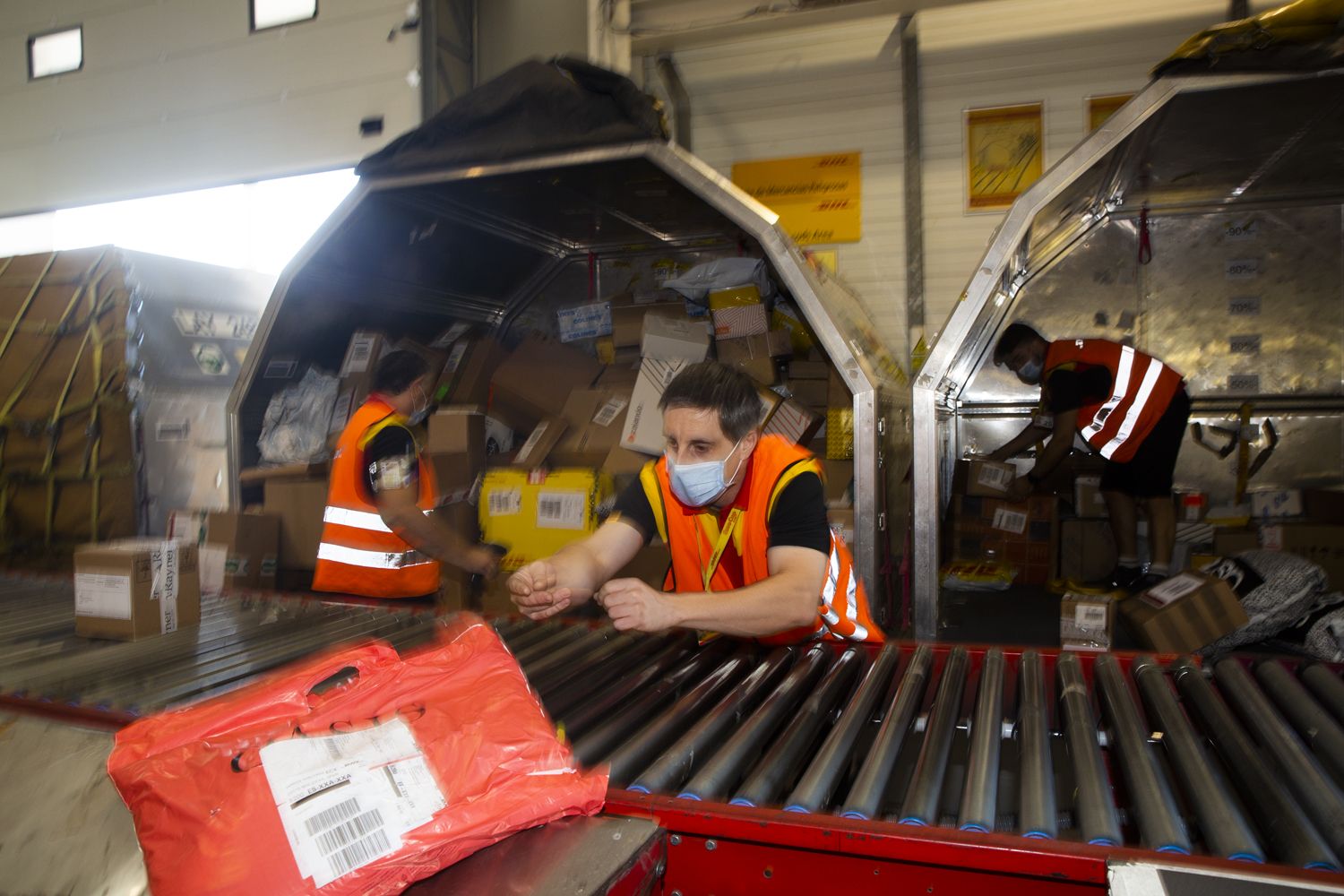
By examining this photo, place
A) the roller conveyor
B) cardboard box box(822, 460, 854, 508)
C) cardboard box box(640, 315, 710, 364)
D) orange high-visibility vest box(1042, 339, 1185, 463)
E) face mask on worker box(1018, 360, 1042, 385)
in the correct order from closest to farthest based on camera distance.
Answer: the roller conveyor
cardboard box box(822, 460, 854, 508)
orange high-visibility vest box(1042, 339, 1185, 463)
cardboard box box(640, 315, 710, 364)
face mask on worker box(1018, 360, 1042, 385)

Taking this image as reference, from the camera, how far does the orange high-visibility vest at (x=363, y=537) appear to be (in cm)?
324

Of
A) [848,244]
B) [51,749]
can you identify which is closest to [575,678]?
[51,749]

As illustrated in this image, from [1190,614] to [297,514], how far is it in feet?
13.2

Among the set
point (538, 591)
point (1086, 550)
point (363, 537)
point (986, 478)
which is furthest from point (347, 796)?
point (1086, 550)

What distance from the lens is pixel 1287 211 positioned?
18.2ft

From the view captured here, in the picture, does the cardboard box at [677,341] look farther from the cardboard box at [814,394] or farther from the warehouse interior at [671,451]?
the cardboard box at [814,394]

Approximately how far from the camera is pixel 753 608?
197 centimetres

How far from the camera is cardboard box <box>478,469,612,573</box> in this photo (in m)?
4.29

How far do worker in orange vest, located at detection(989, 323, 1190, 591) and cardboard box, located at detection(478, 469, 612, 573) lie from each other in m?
2.61

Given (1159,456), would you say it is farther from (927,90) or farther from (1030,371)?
(927,90)

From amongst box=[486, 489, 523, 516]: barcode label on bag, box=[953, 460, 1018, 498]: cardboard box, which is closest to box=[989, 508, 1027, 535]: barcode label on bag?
box=[953, 460, 1018, 498]: cardboard box

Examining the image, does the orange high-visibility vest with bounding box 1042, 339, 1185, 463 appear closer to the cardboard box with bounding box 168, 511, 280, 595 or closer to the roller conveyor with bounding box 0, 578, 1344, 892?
the roller conveyor with bounding box 0, 578, 1344, 892

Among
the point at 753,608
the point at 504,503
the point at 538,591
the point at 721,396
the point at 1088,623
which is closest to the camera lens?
the point at 753,608

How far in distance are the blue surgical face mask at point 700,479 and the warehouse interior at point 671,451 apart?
0.02m
